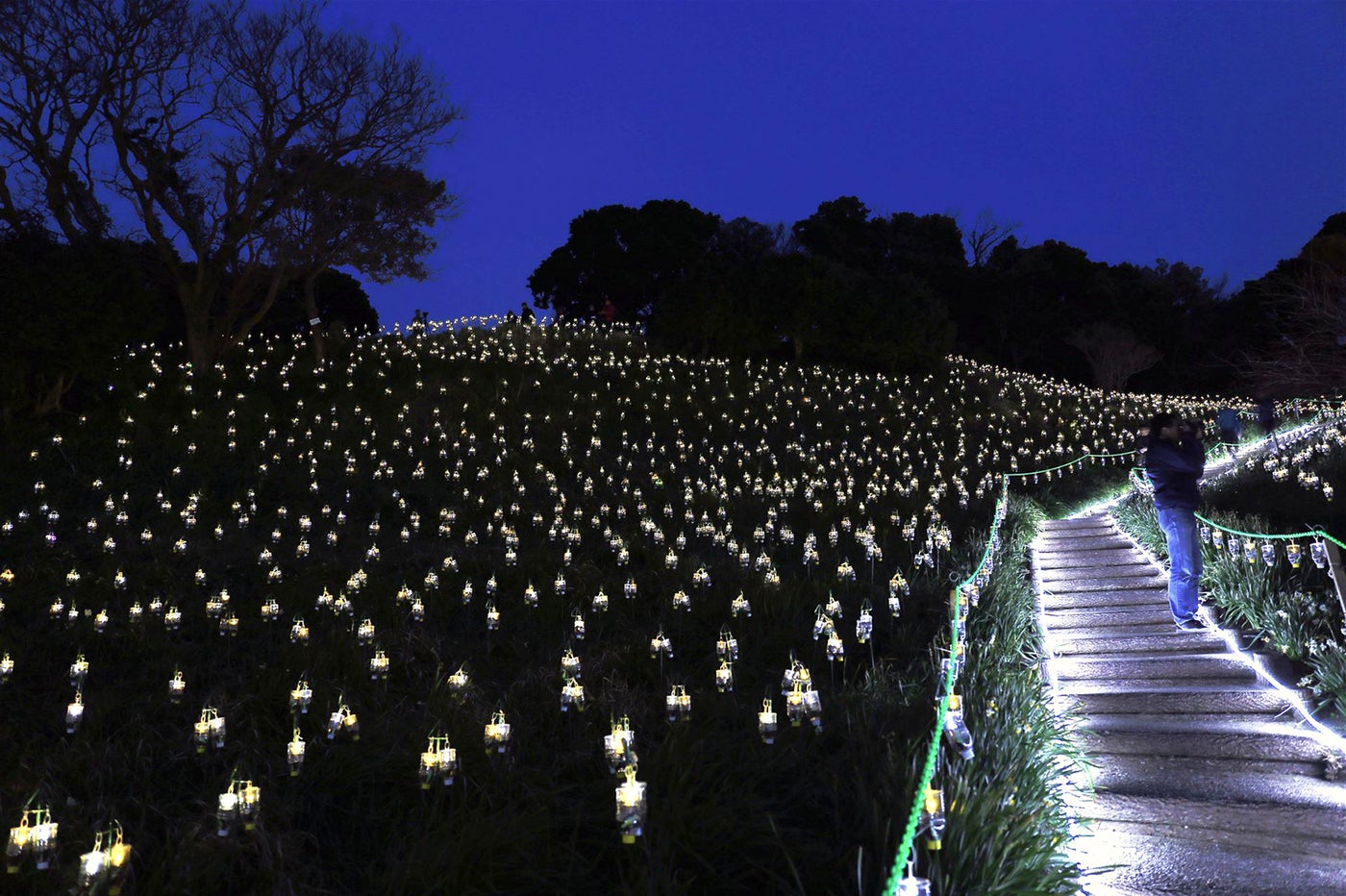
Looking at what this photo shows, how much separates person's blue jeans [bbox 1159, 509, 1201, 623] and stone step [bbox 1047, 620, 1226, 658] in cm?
21

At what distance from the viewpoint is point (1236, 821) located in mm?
→ 4949

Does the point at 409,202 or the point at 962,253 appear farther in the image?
the point at 962,253

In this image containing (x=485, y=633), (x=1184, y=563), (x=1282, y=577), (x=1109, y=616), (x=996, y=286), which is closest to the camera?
(x=1184, y=563)

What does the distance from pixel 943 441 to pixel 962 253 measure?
3052 cm

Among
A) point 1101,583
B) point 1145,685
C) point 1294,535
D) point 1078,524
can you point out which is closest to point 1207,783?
point 1145,685

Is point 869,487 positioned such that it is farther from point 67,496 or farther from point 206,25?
point 206,25

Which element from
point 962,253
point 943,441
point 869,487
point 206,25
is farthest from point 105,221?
point 962,253

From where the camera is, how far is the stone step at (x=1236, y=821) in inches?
183

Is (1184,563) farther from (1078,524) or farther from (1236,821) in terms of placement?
(1078,524)

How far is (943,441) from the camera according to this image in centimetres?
2173

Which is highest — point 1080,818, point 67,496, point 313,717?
point 67,496

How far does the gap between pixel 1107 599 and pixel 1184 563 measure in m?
1.33

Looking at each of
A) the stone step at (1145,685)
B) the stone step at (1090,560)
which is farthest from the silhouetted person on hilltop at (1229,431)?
the stone step at (1145,685)

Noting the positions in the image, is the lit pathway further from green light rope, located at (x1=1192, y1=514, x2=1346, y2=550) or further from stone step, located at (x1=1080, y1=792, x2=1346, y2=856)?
green light rope, located at (x1=1192, y1=514, x2=1346, y2=550)
